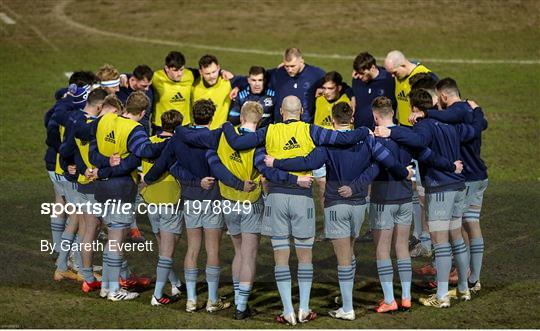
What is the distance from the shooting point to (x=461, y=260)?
16.2m

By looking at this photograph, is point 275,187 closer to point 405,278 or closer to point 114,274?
point 405,278

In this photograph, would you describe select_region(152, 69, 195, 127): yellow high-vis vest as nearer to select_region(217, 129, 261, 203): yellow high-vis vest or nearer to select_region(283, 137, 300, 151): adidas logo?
select_region(217, 129, 261, 203): yellow high-vis vest

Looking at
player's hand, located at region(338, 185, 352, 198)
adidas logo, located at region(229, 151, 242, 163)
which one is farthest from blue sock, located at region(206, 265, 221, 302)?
player's hand, located at region(338, 185, 352, 198)

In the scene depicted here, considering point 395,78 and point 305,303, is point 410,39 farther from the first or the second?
point 305,303

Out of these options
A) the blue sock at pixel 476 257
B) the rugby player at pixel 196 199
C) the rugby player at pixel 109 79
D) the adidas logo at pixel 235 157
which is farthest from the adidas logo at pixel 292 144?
the rugby player at pixel 109 79

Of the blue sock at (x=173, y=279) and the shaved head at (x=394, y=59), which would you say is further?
the shaved head at (x=394, y=59)

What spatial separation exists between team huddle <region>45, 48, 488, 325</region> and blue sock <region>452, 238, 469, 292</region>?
13 millimetres

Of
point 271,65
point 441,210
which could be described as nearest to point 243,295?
point 441,210

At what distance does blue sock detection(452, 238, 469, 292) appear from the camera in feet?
53.2

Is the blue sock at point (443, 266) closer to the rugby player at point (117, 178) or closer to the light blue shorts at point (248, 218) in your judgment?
the light blue shorts at point (248, 218)

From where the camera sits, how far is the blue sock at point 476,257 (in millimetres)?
16672

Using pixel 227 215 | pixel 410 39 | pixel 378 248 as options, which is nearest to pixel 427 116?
pixel 378 248

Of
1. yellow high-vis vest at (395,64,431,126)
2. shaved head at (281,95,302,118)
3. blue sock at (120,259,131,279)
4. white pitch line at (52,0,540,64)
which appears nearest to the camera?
shaved head at (281,95,302,118)

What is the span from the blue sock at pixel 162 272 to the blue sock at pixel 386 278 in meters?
2.69
